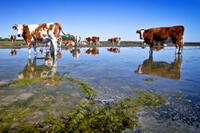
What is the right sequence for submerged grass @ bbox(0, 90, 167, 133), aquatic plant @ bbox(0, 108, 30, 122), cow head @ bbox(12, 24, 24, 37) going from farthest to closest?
1. cow head @ bbox(12, 24, 24, 37)
2. aquatic plant @ bbox(0, 108, 30, 122)
3. submerged grass @ bbox(0, 90, 167, 133)

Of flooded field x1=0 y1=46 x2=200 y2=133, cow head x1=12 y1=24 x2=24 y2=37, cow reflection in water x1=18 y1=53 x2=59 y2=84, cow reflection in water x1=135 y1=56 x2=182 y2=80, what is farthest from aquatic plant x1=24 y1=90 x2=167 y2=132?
cow head x1=12 y1=24 x2=24 y2=37

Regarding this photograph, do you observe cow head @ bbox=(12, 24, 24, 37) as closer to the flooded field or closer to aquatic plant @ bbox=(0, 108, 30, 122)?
the flooded field

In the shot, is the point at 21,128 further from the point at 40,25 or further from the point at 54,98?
the point at 40,25

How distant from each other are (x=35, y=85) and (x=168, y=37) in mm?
11029

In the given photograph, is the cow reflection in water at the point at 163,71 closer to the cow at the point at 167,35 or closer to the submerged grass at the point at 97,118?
the submerged grass at the point at 97,118

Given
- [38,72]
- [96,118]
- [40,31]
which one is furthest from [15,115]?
[40,31]

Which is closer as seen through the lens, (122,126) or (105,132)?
(105,132)

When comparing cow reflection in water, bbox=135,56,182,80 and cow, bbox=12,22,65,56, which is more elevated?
cow, bbox=12,22,65,56

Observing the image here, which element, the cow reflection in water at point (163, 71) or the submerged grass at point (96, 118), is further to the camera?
the cow reflection in water at point (163, 71)

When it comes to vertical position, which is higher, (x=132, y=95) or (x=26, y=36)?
(x=26, y=36)

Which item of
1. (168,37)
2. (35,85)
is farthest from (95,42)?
(35,85)

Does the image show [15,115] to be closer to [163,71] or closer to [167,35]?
[163,71]

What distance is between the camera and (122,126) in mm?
1485

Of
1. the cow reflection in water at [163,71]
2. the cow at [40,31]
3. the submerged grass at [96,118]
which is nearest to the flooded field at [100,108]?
the submerged grass at [96,118]
